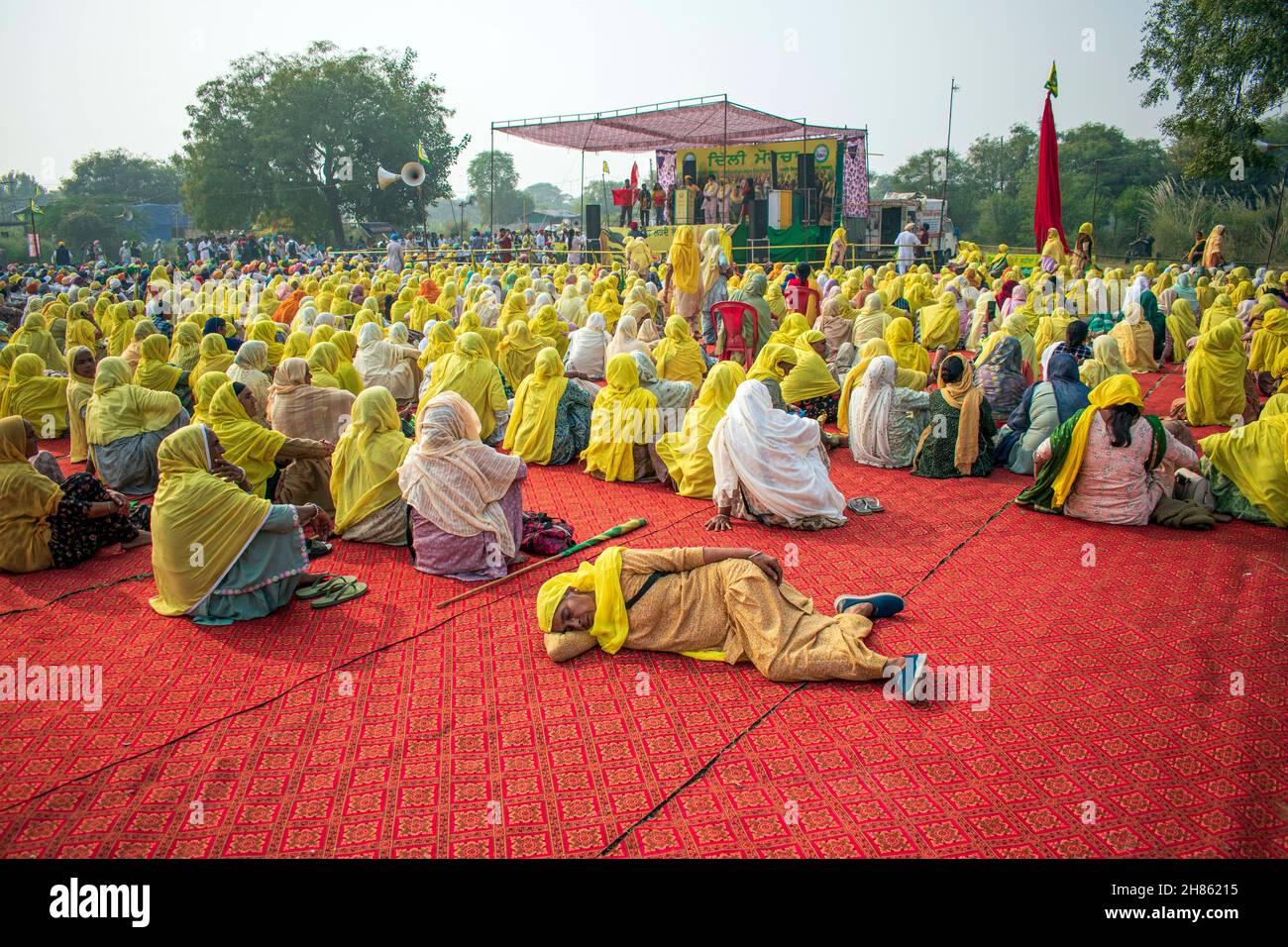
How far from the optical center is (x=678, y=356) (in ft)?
27.0

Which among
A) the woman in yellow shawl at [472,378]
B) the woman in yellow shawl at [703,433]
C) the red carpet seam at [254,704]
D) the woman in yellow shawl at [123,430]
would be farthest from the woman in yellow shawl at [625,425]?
the woman in yellow shawl at [123,430]

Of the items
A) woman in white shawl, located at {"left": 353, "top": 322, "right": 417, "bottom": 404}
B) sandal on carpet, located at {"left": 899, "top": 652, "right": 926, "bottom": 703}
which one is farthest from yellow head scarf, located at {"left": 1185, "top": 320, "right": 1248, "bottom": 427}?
woman in white shawl, located at {"left": 353, "top": 322, "right": 417, "bottom": 404}

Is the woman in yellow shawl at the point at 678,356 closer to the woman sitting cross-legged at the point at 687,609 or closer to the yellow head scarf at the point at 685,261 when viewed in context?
the yellow head scarf at the point at 685,261

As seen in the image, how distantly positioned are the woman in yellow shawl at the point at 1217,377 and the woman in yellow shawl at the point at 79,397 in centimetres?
920

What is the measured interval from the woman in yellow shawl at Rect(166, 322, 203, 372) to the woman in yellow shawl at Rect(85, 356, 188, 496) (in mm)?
2070

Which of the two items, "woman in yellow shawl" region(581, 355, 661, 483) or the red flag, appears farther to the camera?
the red flag

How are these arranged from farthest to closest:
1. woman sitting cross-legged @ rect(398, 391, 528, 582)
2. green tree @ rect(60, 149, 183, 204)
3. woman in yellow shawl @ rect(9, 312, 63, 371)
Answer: green tree @ rect(60, 149, 183, 204)
woman in yellow shawl @ rect(9, 312, 63, 371)
woman sitting cross-legged @ rect(398, 391, 528, 582)

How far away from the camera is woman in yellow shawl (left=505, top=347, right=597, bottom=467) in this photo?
7.10 metres

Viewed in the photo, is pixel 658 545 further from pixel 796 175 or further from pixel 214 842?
pixel 796 175

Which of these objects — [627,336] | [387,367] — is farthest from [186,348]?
[627,336]

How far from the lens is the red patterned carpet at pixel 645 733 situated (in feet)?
8.95

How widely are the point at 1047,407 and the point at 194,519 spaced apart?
5593mm

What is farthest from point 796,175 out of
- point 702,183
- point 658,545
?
point 658,545

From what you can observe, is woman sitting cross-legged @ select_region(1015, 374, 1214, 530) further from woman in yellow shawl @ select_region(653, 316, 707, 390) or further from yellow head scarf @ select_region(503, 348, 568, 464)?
yellow head scarf @ select_region(503, 348, 568, 464)
